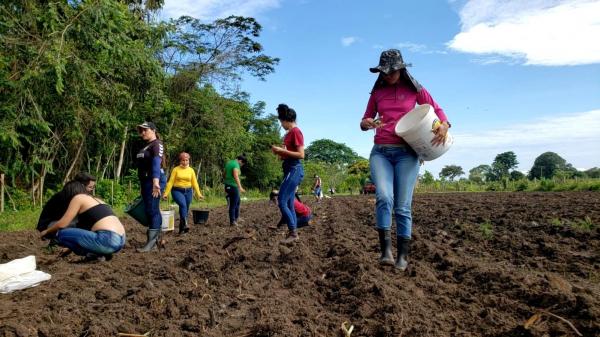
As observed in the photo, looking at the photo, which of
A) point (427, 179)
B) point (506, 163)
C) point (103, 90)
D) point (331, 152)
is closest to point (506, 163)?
point (506, 163)

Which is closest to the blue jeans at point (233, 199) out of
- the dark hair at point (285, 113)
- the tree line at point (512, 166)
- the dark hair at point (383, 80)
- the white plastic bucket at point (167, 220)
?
the white plastic bucket at point (167, 220)

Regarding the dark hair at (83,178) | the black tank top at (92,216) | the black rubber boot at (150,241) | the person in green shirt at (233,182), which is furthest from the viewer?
the person in green shirt at (233,182)

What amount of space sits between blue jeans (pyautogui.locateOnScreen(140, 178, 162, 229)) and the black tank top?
0.79 m

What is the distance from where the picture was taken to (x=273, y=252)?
5.21 m

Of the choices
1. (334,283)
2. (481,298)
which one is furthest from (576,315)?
(334,283)

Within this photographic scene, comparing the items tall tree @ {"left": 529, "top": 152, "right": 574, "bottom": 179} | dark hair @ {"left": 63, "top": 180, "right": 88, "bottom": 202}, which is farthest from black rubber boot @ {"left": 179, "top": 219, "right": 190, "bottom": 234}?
tall tree @ {"left": 529, "top": 152, "right": 574, "bottom": 179}

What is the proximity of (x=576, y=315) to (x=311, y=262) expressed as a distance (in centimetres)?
247

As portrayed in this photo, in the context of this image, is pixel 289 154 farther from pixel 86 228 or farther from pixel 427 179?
pixel 427 179

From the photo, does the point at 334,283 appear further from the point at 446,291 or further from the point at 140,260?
the point at 140,260

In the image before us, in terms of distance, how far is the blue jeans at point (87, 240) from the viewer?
203 inches

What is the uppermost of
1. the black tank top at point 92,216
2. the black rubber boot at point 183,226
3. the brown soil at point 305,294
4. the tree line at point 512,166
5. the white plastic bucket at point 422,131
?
the tree line at point 512,166

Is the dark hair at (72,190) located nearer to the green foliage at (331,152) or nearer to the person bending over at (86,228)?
the person bending over at (86,228)

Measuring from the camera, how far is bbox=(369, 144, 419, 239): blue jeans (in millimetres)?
4164

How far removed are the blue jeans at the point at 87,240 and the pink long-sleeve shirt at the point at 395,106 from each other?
10.0 ft
